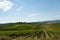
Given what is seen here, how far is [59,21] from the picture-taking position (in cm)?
707

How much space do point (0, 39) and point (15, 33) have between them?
786 millimetres

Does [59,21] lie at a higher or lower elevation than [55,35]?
higher

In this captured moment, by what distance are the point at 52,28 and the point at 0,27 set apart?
1.80 m

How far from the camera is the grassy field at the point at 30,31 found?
6695mm

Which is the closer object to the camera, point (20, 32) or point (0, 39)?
point (0, 39)

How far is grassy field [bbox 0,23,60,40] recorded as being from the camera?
6.69 m

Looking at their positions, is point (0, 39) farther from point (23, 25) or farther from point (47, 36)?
point (47, 36)

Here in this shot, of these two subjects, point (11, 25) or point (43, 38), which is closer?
point (43, 38)

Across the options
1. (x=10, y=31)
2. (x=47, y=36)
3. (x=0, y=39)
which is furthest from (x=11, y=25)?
(x=47, y=36)

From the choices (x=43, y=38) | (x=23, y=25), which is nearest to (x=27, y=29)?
(x=23, y=25)

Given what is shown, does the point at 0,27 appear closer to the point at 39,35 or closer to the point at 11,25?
the point at 11,25

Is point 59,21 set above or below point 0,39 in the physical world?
above

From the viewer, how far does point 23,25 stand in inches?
282

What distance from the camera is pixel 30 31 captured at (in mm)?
6930
